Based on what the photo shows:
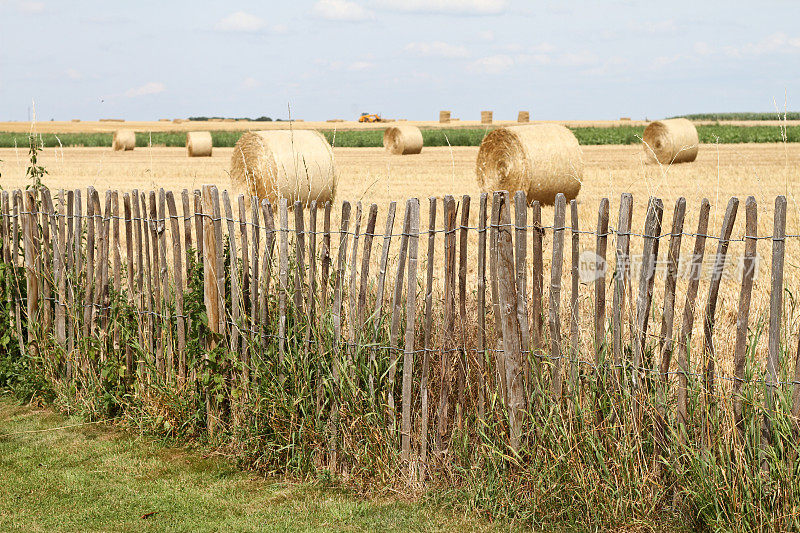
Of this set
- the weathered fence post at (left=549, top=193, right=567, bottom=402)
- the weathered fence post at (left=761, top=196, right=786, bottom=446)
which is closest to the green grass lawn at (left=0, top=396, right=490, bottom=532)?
the weathered fence post at (left=549, top=193, right=567, bottom=402)

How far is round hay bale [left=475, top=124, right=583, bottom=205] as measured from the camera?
15.5 m

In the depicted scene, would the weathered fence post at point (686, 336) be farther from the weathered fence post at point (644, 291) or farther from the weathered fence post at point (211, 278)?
the weathered fence post at point (211, 278)

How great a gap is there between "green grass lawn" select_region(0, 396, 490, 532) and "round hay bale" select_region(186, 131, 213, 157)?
29965 millimetres

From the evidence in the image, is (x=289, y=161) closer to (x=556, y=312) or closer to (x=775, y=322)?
(x=556, y=312)

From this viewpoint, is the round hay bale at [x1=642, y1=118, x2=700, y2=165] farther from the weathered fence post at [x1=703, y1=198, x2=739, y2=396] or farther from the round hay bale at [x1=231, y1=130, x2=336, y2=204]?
the weathered fence post at [x1=703, y1=198, x2=739, y2=396]

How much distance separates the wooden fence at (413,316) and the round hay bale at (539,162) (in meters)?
10.5

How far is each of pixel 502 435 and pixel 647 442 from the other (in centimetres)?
70

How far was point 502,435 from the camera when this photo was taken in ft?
13.6

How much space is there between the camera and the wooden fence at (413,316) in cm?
381

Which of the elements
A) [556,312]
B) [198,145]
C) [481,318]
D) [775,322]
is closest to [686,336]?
[775,322]

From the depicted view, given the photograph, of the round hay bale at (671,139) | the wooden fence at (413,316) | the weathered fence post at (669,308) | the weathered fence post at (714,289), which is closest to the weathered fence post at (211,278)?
the wooden fence at (413,316)

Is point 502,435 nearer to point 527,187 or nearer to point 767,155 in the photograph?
point 527,187

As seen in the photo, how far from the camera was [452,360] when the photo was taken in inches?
170

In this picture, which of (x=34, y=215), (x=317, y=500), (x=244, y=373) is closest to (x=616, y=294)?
(x=317, y=500)
